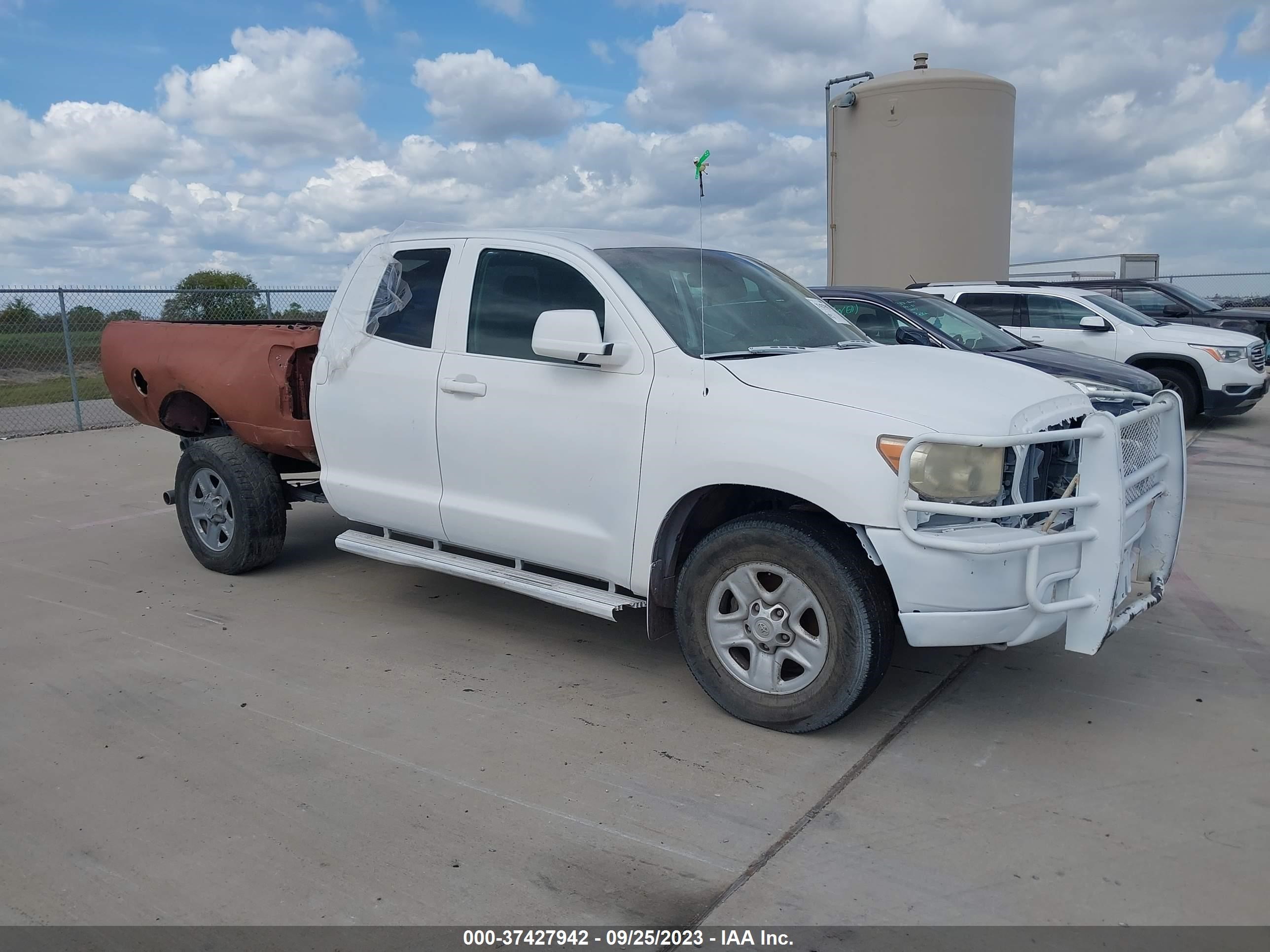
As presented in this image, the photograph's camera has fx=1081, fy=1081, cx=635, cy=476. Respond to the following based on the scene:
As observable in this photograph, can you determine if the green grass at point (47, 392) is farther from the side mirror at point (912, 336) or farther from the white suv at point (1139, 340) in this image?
the white suv at point (1139, 340)

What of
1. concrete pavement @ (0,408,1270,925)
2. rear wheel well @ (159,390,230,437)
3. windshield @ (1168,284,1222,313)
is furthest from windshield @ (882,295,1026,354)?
windshield @ (1168,284,1222,313)

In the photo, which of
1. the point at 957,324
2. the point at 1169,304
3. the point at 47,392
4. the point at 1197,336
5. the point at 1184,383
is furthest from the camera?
the point at 1169,304

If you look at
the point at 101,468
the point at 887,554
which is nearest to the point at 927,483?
the point at 887,554

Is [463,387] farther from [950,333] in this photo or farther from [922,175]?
[922,175]

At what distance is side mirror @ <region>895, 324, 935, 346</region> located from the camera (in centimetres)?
920

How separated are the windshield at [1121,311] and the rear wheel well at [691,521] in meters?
10.1

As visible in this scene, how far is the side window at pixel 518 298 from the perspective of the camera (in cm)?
481

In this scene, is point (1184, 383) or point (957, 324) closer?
point (957, 324)

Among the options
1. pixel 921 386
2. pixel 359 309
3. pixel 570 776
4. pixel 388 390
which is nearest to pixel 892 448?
pixel 921 386

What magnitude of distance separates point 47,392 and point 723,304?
12513 millimetres

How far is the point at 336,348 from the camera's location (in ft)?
18.6

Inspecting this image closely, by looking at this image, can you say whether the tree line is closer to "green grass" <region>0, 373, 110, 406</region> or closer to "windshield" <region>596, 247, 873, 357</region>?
"green grass" <region>0, 373, 110, 406</region>

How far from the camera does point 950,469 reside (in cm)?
378
